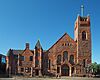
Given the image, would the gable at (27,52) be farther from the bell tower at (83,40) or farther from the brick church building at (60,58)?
the bell tower at (83,40)

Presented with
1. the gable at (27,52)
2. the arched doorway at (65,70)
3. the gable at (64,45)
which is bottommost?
the arched doorway at (65,70)

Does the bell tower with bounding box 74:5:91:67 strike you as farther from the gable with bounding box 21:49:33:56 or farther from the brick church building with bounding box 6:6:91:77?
the gable with bounding box 21:49:33:56

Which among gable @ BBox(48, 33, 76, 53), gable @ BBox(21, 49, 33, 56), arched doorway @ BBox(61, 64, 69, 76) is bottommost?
arched doorway @ BBox(61, 64, 69, 76)

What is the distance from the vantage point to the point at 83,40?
7438cm

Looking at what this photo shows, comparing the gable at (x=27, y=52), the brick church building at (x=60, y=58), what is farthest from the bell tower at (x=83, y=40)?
the gable at (x=27, y=52)

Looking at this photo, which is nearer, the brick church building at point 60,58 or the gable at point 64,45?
the brick church building at point 60,58

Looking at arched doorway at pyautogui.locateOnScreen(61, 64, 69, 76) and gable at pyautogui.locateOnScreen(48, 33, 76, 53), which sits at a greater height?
Result: gable at pyautogui.locateOnScreen(48, 33, 76, 53)

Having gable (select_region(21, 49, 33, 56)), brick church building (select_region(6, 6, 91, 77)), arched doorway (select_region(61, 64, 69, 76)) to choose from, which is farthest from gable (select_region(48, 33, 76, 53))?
gable (select_region(21, 49, 33, 56))

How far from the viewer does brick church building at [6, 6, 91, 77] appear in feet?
240

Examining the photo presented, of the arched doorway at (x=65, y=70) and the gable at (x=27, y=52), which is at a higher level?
the gable at (x=27, y=52)

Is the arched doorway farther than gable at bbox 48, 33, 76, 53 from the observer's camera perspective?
No

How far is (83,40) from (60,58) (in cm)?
930

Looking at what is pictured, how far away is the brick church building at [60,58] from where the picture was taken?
7306 cm

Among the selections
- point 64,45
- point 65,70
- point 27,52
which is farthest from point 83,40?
point 27,52
